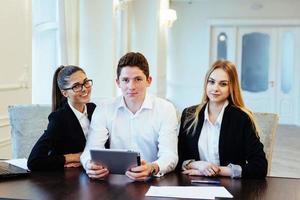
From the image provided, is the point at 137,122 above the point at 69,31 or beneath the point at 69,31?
beneath

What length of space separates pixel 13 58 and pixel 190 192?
7.30ft

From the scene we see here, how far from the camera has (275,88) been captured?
9883mm

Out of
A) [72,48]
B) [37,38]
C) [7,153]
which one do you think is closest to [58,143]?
[7,153]

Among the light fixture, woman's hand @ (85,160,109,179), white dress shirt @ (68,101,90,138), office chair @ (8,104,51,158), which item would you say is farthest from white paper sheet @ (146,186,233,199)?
the light fixture

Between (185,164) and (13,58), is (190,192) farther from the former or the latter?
(13,58)

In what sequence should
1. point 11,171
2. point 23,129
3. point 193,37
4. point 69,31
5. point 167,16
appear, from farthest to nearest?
point 193,37
point 167,16
point 69,31
point 23,129
point 11,171

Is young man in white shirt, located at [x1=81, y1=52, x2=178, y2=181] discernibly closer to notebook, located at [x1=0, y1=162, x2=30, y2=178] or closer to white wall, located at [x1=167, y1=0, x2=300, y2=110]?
notebook, located at [x1=0, y1=162, x2=30, y2=178]

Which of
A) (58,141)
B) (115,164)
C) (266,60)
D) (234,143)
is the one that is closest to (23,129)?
(58,141)

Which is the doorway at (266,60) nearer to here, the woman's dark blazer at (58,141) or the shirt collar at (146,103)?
the shirt collar at (146,103)

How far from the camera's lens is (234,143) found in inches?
80.6

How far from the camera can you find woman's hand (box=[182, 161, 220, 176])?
1910 mm

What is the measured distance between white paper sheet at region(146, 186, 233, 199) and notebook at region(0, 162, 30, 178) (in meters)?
0.63

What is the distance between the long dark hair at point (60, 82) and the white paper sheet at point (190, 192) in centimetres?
78

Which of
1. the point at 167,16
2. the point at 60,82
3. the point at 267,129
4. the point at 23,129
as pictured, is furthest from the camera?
the point at 167,16
